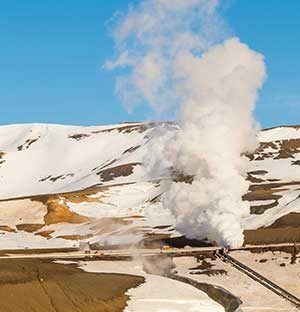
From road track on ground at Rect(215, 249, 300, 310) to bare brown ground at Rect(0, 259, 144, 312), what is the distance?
12.6m

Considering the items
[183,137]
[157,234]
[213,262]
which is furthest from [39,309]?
[157,234]

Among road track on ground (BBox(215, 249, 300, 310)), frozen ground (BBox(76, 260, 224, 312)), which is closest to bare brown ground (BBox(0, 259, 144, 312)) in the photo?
frozen ground (BBox(76, 260, 224, 312))

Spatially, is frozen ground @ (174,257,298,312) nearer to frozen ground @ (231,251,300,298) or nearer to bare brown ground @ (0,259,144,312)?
frozen ground @ (231,251,300,298)

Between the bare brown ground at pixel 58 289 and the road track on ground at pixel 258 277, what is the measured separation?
41.5 feet

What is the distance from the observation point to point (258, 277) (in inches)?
2894

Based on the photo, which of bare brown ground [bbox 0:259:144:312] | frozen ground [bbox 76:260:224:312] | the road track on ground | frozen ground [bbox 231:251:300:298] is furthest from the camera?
frozen ground [bbox 231:251:300:298]

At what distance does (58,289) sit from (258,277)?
23701mm

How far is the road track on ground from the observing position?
6082cm

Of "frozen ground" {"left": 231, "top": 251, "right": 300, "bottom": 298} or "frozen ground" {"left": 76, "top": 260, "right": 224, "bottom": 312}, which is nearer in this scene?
"frozen ground" {"left": 76, "top": 260, "right": 224, "bottom": 312}

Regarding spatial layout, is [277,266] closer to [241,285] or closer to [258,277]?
[258,277]

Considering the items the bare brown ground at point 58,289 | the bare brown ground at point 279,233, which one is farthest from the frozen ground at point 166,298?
the bare brown ground at point 279,233

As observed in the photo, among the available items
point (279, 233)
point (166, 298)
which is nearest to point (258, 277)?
point (166, 298)

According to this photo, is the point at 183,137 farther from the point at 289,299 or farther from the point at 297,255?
the point at 289,299

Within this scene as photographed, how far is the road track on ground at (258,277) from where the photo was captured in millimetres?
60816
